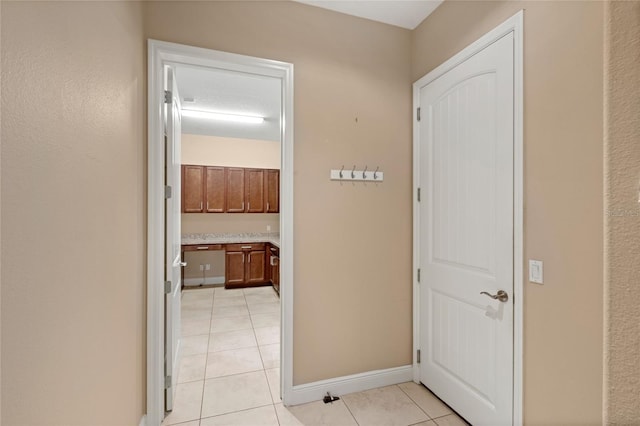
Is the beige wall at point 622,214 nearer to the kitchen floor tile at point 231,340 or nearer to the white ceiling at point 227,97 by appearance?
the white ceiling at point 227,97

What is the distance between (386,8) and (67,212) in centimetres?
233

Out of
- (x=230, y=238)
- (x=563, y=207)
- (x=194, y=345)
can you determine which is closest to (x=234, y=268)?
(x=230, y=238)

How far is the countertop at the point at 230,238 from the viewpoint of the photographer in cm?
531

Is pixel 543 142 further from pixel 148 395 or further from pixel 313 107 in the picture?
pixel 148 395

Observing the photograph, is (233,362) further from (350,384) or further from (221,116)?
(221,116)

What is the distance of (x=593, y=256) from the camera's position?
1233 mm

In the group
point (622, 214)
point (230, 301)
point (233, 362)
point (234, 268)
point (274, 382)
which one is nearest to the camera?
point (622, 214)

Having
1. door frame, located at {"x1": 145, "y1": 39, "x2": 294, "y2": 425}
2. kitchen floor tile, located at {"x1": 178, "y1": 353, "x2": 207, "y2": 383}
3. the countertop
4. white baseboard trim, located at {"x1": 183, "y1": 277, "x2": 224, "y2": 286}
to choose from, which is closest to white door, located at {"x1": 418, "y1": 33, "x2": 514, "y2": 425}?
door frame, located at {"x1": 145, "y1": 39, "x2": 294, "y2": 425}

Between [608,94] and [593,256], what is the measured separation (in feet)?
2.82

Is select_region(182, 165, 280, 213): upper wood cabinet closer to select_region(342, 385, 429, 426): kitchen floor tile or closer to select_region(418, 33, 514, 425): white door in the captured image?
select_region(418, 33, 514, 425): white door

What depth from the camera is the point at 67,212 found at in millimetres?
881

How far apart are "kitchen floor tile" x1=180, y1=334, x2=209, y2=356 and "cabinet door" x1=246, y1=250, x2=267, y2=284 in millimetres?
2046

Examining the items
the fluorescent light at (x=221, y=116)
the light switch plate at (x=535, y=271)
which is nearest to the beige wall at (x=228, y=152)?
the fluorescent light at (x=221, y=116)

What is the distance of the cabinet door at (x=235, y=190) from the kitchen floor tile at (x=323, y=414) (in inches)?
161
